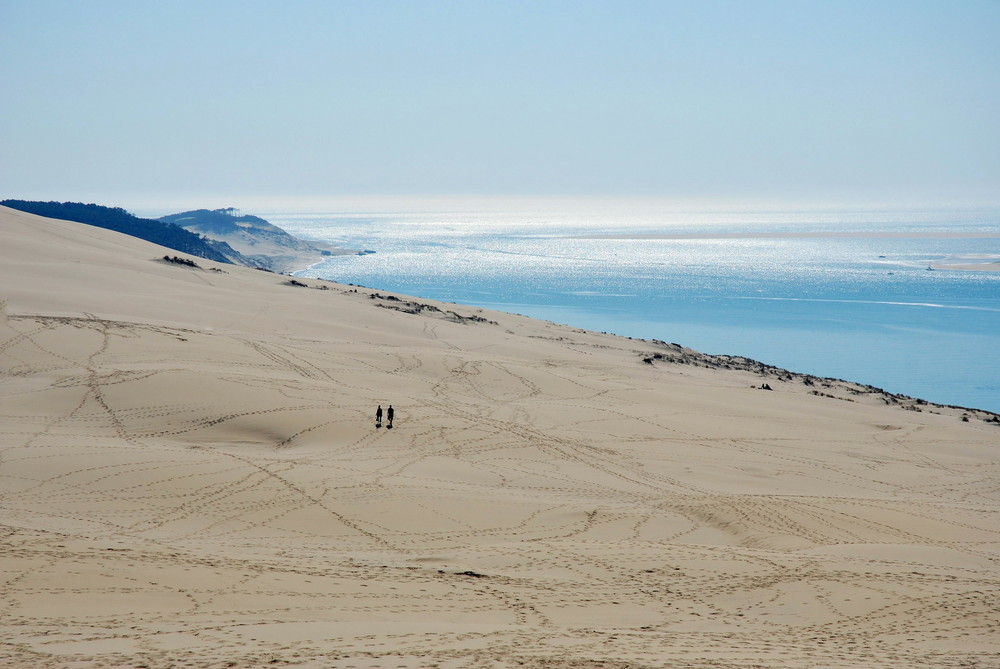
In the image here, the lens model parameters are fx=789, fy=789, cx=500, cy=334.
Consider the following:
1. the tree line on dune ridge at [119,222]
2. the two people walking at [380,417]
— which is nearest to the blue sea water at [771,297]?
the tree line on dune ridge at [119,222]

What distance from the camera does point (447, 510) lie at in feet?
40.8

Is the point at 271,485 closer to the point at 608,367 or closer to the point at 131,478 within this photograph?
the point at 131,478

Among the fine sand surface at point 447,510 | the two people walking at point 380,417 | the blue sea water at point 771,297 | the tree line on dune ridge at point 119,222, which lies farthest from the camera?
the tree line on dune ridge at point 119,222

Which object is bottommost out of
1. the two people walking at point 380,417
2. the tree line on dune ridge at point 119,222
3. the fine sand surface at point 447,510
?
the fine sand surface at point 447,510

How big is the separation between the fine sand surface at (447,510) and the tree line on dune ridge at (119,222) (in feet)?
146

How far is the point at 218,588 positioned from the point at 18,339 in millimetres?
13872

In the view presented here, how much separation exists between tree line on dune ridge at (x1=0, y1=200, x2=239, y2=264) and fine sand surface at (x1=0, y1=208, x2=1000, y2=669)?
44458 millimetres

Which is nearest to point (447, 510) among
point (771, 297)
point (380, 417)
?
point (380, 417)

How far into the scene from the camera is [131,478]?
1252 cm

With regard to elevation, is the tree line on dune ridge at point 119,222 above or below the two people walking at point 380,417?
above

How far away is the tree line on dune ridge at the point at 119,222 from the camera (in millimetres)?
68062

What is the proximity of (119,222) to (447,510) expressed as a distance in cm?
6746

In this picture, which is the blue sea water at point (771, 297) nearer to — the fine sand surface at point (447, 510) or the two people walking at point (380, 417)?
the fine sand surface at point (447, 510)

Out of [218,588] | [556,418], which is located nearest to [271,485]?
[218,588]
